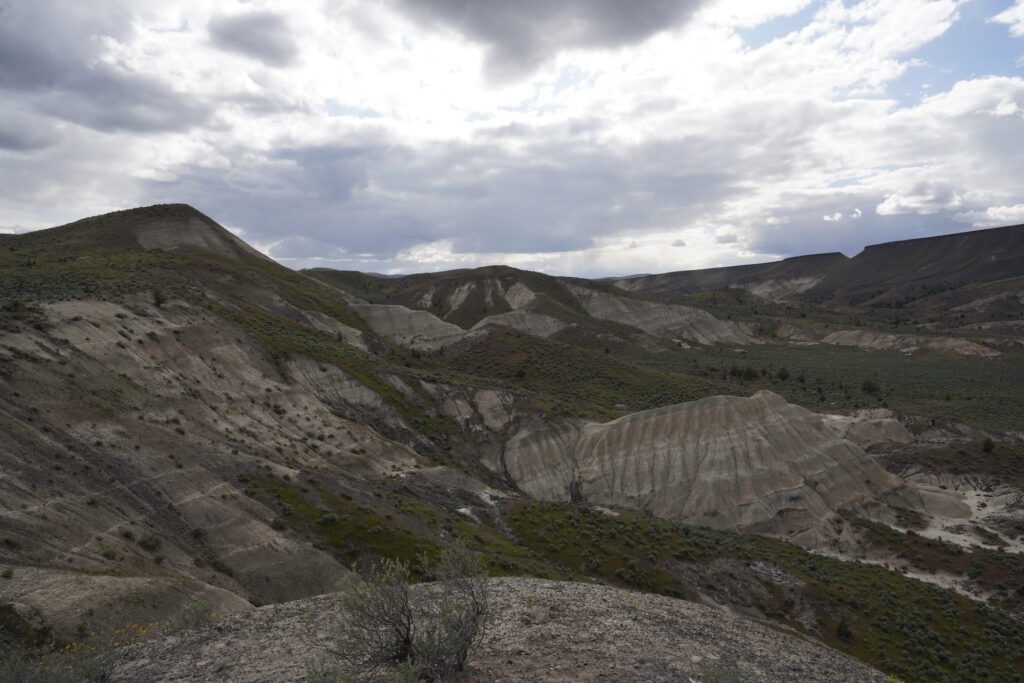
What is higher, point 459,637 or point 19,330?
point 19,330

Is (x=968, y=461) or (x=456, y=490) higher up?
(x=456, y=490)

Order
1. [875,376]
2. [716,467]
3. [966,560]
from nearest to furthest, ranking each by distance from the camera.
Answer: [966,560] → [716,467] → [875,376]

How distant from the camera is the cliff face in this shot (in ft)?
133

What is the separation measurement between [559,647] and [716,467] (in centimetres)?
3375

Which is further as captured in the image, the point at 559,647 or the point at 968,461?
the point at 968,461

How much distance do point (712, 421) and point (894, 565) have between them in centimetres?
1663

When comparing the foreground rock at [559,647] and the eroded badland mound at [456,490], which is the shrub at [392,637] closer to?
the foreground rock at [559,647]

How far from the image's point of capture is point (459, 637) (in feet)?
39.0

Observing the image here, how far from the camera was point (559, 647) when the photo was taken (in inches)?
563

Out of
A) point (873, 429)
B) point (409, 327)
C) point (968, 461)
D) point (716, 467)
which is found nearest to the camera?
point (716, 467)

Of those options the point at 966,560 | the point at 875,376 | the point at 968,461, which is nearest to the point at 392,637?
the point at 966,560

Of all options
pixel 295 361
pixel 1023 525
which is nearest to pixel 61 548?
pixel 295 361

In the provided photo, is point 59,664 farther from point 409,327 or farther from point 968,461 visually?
point 409,327

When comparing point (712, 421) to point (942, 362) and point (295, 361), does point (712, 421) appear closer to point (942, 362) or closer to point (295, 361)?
point (295, 361)
